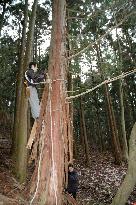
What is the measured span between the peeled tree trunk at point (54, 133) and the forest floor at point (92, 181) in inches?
47.5

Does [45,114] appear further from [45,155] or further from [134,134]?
[134,134]

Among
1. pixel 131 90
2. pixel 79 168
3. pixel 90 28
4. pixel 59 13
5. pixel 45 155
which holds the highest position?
pixel 90 28

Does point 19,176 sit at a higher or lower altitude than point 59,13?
lower

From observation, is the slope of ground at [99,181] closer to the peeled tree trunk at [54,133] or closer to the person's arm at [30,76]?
the person's arm at [30,76]

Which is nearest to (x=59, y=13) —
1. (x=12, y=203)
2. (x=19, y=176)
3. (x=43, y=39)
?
(x=12, y=203)

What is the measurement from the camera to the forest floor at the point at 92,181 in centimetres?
1073

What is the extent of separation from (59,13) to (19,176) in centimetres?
670

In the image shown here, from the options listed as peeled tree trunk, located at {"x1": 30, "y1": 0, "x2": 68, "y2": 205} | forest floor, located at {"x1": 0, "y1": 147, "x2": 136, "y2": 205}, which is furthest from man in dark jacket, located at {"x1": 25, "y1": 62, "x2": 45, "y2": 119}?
forest floor, located at {"x1": 0, "y1": 147, "x2": 136, "y2": 205}

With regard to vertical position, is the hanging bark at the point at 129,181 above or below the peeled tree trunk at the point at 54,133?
below

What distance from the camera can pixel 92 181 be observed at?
16391 millimetres

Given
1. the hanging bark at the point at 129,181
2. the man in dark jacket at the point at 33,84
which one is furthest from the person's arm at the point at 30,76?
the hanging bark at the point at 129,181

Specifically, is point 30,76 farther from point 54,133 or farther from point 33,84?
point 54,133

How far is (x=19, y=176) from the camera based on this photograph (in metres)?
11.7

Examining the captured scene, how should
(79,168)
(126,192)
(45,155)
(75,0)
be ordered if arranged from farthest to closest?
(75,0)
(79,168)
(126,192)
(45,155)
